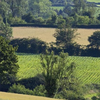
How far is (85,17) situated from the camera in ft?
304

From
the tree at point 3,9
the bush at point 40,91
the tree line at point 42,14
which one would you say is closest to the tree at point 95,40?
the tree line at point 42,14

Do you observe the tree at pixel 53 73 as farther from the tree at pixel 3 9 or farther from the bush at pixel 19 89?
the tree at pixel 3 9

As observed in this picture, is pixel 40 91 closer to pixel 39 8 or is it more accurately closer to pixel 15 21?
pixel 15 21

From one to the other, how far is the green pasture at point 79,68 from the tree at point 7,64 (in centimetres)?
195

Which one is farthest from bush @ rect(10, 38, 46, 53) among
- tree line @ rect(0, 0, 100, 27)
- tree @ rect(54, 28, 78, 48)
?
tree line @ rect(0, 0, 100, 27)

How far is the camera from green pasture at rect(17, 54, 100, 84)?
153 ft

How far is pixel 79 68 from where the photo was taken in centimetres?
5253

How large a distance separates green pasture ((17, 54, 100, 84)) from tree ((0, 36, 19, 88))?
1.95 m

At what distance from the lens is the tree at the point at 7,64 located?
39.9 meters

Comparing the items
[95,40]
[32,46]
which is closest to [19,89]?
[32,46]

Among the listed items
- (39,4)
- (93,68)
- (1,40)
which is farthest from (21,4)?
(1,40)

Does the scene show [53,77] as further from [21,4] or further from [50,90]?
[21,4]

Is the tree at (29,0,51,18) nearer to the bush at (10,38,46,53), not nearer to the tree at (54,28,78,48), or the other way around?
the bush at (10,38,46,53)

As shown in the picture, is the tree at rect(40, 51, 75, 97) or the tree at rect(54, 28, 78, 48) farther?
the tree at rect(54, 28, 78, 48)
